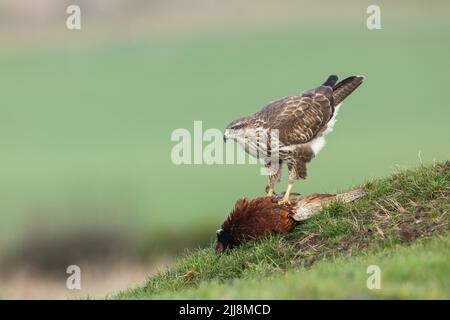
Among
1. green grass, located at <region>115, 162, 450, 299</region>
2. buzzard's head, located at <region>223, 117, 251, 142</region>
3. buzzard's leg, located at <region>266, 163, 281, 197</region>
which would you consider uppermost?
buzzard's head, located at <region>223, 117, 251, 142</region>

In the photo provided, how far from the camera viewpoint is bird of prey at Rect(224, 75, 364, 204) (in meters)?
14.1

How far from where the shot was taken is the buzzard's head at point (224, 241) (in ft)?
46.7

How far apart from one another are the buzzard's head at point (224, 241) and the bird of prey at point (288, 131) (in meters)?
1.07

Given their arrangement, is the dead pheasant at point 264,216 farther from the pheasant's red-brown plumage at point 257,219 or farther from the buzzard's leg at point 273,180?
the buzzard's leg at point 273,180

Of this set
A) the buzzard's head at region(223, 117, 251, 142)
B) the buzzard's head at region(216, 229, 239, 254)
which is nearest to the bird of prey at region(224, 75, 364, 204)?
the buzzard's head at region(223, 117, 251, 142)

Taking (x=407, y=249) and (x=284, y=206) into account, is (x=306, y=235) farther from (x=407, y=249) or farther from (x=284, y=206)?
(x=407, y=249)

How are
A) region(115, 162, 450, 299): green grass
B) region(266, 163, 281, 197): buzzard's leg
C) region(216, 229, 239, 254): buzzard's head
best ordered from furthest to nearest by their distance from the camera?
region(266, 163, 281, 197): buzzard's leg < region(216, 229, 239, 254): buzzard's head < region(115, 162, 450, 299): green grass

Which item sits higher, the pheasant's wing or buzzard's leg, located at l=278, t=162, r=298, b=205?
the pheasant's wing

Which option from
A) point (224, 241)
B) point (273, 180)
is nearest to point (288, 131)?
point (273, 180)

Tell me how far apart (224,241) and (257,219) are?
75 cm

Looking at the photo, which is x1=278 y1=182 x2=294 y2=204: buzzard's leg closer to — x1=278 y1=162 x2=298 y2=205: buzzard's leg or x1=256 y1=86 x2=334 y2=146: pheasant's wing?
x1=278 y1=162 x2=298 y2=205: buzzard's leg
